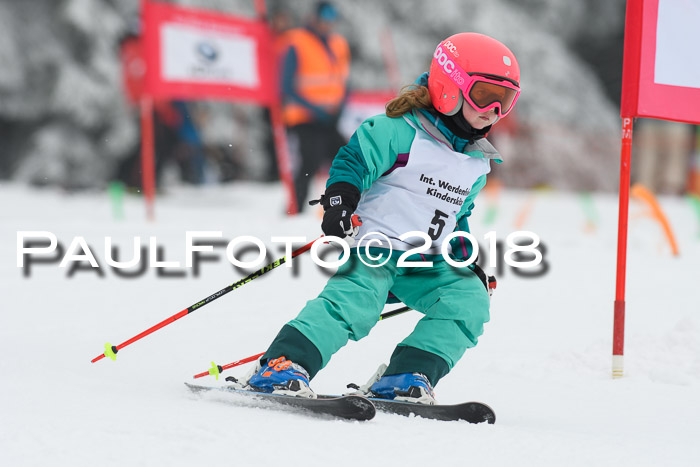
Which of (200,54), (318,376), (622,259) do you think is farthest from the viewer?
(200,54)

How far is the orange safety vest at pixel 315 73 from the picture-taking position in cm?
804

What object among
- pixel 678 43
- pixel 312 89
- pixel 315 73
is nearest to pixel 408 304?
pixel 678 43

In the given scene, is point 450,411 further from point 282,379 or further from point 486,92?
point 486,92

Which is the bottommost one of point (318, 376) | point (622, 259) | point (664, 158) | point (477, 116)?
point (318, 376)

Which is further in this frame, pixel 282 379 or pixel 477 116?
pixel 477 116

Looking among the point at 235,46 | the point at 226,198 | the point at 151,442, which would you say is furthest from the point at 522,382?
the point at 226,198

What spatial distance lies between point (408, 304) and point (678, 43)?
Answer: 154 centimetres

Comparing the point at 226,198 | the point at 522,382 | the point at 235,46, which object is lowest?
the point at 522,382

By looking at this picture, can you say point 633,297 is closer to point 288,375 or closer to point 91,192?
point 288,375

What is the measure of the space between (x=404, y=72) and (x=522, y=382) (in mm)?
11245

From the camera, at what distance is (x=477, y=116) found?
267 centimetres

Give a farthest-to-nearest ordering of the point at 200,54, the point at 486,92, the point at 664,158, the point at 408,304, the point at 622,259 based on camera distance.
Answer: the point at 664,158, the point at 200,54, the point at 622,259, the point at 408,304, the point at 486,92

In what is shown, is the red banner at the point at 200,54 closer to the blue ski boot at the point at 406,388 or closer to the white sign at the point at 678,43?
the white sign at the point at 678,43

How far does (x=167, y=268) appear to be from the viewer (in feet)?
17.6
